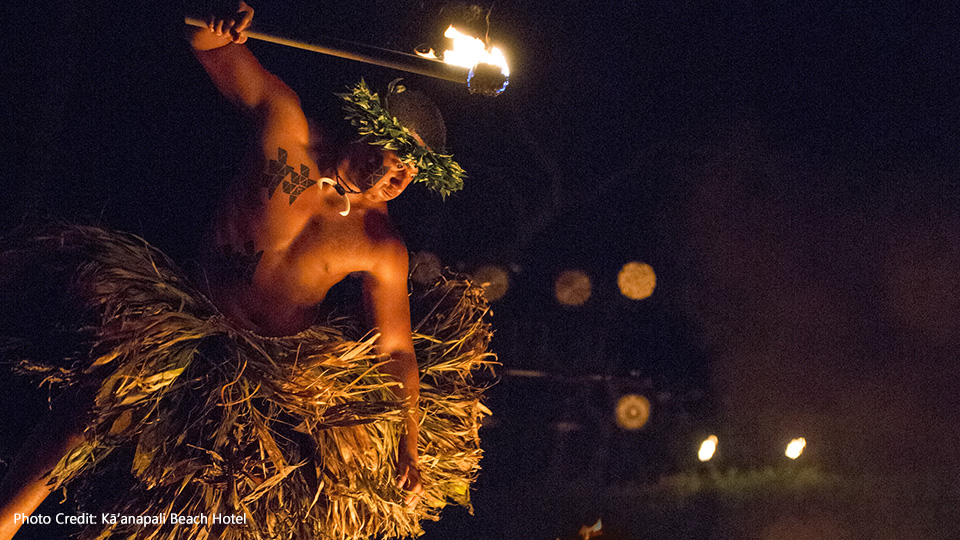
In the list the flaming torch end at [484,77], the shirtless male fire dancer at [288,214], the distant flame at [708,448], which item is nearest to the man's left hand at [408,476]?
the shirtless male fire dancer at [288,214]

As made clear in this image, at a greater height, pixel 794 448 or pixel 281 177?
pixel 281 177

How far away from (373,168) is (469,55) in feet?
1.14

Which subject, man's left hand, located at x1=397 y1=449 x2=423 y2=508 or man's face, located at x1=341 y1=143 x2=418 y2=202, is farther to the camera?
man's left hand, located at x1=397 y1=449 x2=423 y2=508

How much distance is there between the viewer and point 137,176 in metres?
1.75

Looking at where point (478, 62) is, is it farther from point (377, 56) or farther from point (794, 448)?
point (794, 448)

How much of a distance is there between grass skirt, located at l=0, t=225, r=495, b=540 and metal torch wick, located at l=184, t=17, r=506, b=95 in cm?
62

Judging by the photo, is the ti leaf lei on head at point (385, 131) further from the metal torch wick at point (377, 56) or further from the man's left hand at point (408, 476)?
the man's left hand at point (408, 476)

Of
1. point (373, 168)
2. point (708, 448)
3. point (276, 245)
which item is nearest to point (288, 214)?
point (276, 245)

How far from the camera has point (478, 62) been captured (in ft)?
4.41

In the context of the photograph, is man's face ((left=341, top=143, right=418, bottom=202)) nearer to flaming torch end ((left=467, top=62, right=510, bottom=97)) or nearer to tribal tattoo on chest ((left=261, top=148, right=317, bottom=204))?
tribal tattoo on chest ((left=261, top=148, right=317, bottom=204))

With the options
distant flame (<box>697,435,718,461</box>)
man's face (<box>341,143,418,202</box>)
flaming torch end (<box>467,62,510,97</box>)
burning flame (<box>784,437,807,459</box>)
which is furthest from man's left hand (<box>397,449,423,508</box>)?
burning flame (<box>784,437,807,459</box>)

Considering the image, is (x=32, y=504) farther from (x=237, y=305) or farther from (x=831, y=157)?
(x=831, y=157)

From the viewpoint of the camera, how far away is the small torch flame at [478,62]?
133 centimetres

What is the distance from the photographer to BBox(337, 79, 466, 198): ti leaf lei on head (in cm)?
143
